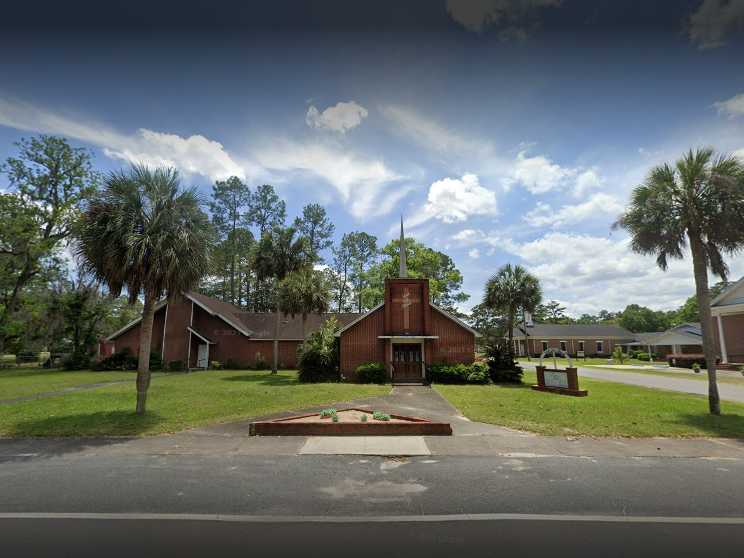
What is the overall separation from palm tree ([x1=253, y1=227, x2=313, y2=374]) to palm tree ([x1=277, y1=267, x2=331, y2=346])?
152 cm

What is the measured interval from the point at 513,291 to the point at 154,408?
26.4 metres

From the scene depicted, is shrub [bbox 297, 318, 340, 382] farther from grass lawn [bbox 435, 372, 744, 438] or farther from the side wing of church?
grass lawn [bbox 435, 372, 744, 438]

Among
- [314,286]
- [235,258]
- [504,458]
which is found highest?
[235,258]

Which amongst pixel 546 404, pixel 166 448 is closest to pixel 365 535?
pixel 166 448

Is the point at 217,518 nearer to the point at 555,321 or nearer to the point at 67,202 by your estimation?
the point at 67,202

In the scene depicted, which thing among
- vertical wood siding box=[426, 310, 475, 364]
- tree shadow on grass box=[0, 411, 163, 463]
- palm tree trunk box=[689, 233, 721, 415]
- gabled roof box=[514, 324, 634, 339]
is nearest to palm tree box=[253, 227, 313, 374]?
vertical wood siding box=[426, 310, 475, 364]

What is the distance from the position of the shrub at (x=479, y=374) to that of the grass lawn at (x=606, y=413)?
5.11 metres

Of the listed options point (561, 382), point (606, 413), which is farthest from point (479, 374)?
point (606, 413)

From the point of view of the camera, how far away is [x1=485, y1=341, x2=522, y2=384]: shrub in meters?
23.2

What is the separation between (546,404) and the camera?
14320 millimetres

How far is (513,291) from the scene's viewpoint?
31281mm

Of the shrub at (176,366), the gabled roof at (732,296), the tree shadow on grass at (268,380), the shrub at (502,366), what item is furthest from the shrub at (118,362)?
the gabled roof at (732,296)

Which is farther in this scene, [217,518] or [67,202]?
[67,202]

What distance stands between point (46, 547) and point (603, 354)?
71.6 meters
